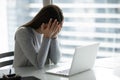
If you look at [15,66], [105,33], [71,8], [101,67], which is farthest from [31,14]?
[101,67]

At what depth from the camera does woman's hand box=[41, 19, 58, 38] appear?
204 centimetres

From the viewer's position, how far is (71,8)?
2.97 metres

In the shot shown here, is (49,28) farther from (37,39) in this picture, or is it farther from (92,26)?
(92,26)

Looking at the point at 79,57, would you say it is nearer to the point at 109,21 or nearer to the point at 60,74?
the point at 60,74

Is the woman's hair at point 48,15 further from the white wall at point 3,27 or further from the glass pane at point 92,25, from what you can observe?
the white wall at point 3,27

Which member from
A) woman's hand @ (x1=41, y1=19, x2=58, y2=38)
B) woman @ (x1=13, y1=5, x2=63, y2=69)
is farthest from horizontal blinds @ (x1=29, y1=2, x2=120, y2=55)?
woman's hand @ (x1=41, y1=19, x2=58, y2=38)

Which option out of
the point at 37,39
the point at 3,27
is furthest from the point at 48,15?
the point at 3,27

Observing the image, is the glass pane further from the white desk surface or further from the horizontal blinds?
the white desk surface

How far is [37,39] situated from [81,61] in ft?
1.94

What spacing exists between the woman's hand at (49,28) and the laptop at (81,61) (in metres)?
0.29

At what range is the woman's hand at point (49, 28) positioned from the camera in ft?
6.68

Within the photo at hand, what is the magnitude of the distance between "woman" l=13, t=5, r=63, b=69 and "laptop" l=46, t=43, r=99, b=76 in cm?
18

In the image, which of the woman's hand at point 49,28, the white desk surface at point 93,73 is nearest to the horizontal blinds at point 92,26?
the white desk surface at point 93,73

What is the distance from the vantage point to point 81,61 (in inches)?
70.5
